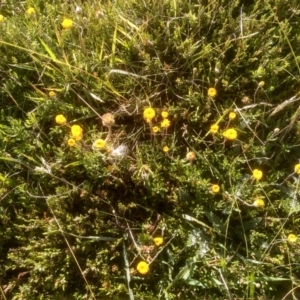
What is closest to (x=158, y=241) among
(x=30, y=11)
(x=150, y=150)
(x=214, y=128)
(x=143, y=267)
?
(x=143, y=267)

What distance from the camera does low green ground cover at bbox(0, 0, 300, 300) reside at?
212 cm

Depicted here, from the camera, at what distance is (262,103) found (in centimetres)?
220

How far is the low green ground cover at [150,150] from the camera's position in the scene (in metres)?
2.12

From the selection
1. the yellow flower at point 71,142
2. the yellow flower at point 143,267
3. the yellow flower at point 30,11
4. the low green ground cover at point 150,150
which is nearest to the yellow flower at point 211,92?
the low green ground cover at point 150,150

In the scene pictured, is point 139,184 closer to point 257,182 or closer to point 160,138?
point 160,138

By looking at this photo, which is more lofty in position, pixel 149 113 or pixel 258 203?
pixel 149 113

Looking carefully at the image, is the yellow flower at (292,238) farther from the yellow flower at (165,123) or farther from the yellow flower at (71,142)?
the yellow flower at (71,142)

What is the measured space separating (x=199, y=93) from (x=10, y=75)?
0.98 metres

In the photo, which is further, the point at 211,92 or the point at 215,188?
the point at 211,92

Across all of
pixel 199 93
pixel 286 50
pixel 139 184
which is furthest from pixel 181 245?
pixel 286 50

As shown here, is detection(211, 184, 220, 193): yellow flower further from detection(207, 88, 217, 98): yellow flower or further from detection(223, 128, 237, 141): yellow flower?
detection(207, 88, 217, 98): yellow flower

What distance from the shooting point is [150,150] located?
7.33ft

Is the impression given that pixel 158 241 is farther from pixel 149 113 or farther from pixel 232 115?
pixel 232 115

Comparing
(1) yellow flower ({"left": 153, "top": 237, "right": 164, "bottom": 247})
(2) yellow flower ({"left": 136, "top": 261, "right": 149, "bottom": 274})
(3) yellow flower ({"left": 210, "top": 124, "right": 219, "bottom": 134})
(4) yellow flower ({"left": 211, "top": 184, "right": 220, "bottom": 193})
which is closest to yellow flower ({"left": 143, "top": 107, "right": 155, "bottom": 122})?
(3) yellow flower ({"left": 210, "top": 124, "right": 219, "bottom": 134})
